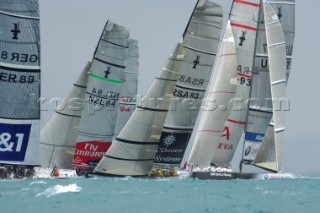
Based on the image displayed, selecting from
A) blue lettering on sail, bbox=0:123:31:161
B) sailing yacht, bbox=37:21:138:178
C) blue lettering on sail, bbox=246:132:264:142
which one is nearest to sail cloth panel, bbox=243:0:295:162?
blue lettering on sail, bbox=246:132:264:142

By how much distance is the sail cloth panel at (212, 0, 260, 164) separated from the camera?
55562mm

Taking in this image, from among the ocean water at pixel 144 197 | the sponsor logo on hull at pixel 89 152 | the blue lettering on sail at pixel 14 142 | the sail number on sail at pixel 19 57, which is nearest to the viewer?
the sail number on sail at pixel 19 57

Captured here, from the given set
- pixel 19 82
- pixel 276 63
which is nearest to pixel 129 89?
pixel 276 63

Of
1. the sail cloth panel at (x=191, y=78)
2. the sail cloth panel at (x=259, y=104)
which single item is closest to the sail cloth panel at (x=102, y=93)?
the sail cloth panel at (x=191, y=78)

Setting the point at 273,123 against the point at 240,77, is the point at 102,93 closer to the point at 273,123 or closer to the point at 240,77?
the point at 240,77

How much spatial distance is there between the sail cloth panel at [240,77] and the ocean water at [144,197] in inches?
299

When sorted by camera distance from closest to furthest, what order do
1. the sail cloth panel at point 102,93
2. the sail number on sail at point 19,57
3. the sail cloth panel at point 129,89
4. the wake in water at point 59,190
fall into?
the sail number on sail at point 19,57 → the wake in water at point 59,190 → the sail cloth panel at point 102,93 → the sail cloth panel at point 129,89

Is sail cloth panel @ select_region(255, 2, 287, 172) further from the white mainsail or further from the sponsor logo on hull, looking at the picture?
the sponsor logo on hull

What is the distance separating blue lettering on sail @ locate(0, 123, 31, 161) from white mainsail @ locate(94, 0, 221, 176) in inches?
701

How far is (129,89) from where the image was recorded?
59188mm

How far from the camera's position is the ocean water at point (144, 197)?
104ft

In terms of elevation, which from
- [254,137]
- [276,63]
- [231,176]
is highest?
[276,63]

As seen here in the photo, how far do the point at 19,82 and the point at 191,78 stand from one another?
23473 millimetres

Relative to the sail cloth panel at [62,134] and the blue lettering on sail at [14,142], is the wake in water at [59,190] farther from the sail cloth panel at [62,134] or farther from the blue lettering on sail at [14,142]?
the sail cloth panel at [62,134]
